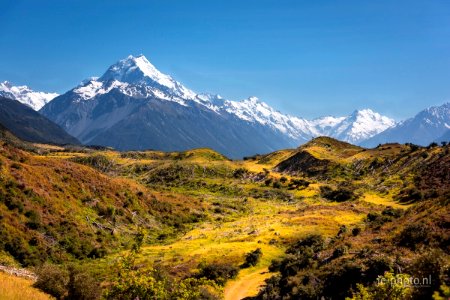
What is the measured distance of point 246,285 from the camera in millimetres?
42219

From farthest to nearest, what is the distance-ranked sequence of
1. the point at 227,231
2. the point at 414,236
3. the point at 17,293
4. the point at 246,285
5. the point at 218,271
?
the point at 227,231 → the point at 218,271 → the point at 246,285 → the point at 414,236 → the point at 17,293

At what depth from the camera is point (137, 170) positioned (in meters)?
182

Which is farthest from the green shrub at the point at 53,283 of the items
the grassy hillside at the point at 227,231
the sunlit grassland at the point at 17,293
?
the sunlit grassland at the point at 17,293

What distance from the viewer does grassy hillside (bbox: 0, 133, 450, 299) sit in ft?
94.4

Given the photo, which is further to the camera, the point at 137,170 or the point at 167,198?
the point at 137,170

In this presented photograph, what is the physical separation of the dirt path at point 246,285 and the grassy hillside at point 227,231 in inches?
4.5

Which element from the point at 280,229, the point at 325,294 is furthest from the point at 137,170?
the point at 325,294

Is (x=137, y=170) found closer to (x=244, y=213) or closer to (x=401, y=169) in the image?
(x=244, y=213)

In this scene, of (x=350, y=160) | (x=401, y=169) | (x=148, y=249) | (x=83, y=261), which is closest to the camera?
(x=83, y=261)

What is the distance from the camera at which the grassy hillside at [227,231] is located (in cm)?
2878

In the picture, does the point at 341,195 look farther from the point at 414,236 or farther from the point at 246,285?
the point at 414,236

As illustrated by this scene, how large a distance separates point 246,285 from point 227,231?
29.3m

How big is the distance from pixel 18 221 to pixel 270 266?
32822 millimetres

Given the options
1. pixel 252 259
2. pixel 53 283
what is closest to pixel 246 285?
pixel 252 259
